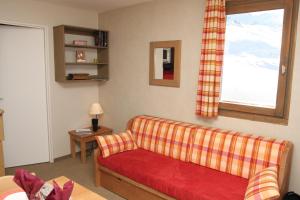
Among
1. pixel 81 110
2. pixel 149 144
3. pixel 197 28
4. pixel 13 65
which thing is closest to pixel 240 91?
pixel 197 28

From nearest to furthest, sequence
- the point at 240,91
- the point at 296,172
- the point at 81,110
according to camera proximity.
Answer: the point at 296,172, the point at 240,91, the point at 81,110

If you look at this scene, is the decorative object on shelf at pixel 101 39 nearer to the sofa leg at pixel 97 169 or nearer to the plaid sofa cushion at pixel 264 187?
the sofa leg at pixel 97 169

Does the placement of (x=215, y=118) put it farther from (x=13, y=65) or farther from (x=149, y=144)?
(x=13, y=65)

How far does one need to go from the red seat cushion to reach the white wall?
1264 mm

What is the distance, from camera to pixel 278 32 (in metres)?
2.41

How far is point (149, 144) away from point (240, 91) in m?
1.30

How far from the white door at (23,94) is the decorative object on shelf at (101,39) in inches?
32.7

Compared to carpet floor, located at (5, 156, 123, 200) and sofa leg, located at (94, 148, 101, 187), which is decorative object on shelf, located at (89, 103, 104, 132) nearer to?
carpet floor, located at (5, 156, 123, 200)

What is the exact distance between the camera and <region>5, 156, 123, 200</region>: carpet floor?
10.4 ft

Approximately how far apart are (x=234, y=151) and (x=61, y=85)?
2.72m

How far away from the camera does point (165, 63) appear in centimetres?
330

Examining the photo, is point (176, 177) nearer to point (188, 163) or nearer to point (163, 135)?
point (188, 163)

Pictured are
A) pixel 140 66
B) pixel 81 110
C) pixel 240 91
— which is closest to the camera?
pixel 240 91

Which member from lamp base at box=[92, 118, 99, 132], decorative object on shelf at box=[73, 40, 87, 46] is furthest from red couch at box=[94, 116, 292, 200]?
decorative object on shelf at box=[73, 40, 87, 46]
